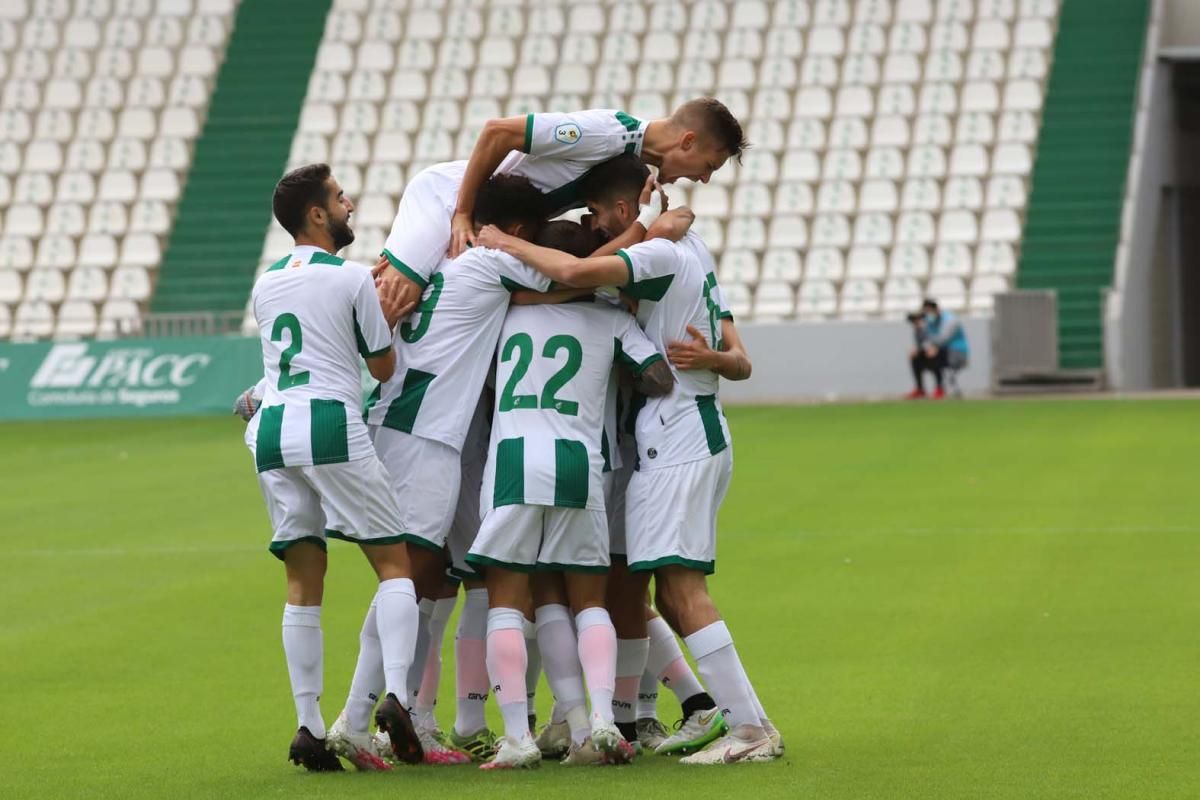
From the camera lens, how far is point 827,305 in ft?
91.8

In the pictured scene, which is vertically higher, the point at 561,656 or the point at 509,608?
the point at 509,608

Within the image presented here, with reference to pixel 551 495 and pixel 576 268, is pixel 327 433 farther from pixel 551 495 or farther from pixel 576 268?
pixel 576 268

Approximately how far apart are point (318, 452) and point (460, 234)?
0.90 m

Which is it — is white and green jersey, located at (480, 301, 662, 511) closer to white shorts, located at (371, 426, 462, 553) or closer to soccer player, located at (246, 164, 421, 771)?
white shorts, located at (371, 426, 462, 553)

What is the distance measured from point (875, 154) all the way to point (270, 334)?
24.7m

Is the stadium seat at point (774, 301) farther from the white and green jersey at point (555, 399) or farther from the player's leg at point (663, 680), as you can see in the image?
the white and green jersey at point (555, 399)

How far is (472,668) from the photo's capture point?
20.9 feet

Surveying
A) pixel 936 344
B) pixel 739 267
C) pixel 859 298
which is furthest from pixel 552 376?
pixel 739 267

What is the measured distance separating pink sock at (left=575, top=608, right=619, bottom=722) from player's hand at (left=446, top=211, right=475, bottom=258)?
1.23 metres

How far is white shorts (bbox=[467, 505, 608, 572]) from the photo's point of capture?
5965 mm

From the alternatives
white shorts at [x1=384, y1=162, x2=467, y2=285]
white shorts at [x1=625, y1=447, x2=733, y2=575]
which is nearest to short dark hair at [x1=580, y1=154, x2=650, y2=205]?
white shorts at [x1=384, y1=162, x2=467, y2=285]

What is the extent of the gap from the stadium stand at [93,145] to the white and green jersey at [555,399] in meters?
23.1

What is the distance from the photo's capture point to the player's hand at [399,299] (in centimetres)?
623

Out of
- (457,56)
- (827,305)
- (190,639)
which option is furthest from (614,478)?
(457,56)
